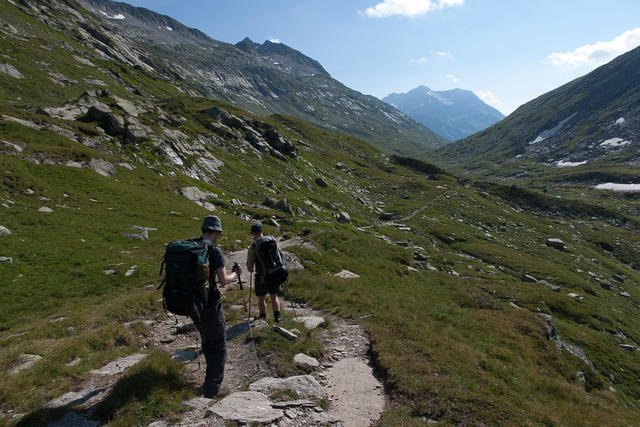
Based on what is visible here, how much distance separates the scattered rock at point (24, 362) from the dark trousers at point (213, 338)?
4.74 m

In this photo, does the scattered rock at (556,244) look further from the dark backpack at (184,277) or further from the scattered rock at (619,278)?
the dark backpack at (184,277)

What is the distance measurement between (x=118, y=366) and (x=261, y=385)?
425 cm

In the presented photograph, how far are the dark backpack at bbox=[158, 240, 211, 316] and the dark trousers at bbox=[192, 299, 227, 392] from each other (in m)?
0.76

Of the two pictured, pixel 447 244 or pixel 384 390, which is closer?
pixel 384 390

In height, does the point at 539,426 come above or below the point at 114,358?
below

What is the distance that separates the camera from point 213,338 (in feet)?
26.3

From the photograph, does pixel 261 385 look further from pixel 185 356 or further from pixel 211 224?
pixel 211 224

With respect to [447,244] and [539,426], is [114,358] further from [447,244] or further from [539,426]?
[447,244]

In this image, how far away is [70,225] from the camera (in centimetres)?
2373

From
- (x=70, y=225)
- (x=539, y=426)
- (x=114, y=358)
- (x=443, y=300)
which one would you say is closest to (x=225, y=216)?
(x=70, y=225)

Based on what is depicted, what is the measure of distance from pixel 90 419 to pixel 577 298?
1812 inches

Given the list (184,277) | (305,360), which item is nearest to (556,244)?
(305,360)

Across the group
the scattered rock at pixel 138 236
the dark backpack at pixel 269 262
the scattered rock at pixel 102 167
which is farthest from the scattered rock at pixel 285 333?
the scattered rock at pixel 102 167

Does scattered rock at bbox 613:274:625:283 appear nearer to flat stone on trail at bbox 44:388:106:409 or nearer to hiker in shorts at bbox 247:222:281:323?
hiker in shorts at bbox 247:222:281:323
